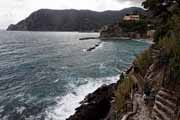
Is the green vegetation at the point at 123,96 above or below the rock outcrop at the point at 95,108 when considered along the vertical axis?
above

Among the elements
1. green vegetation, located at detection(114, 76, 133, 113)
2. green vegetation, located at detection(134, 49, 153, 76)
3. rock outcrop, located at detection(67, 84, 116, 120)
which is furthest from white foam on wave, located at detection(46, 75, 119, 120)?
green vegetation, located at detection(134, 49, 153, 76)

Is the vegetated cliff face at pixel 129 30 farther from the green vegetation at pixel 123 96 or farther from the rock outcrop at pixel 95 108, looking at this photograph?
the green vegetation at pixel 123 96

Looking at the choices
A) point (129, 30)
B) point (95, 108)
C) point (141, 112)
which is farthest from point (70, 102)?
point (129, 30)

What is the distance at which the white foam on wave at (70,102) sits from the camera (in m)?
22.2

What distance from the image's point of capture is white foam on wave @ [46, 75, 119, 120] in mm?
22219

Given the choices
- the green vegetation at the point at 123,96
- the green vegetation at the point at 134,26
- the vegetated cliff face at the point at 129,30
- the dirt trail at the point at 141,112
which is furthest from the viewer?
the green vegetation at the point at 134,26

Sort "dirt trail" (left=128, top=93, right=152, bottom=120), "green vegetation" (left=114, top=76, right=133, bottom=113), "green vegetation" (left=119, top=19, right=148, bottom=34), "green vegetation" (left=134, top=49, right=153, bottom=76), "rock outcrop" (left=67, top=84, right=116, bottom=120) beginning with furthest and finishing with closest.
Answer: "green vegetation" (left=119, top=19, right=148, bottom=34)
"rock outcrop" (left=67, top=84, right=116, bottom=120)
"green vegetation" (left=134, top=49, right=153, bottom=76)
"green vegetation" (left=114, top=76, right=133, bottom=113)
"dirt trail" (left=128, top=93, right=152, bottom=120)

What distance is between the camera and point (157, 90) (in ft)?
36.4

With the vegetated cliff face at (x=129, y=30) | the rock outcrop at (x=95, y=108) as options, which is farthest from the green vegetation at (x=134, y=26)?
the rock outcrop at (x=95, y=108)

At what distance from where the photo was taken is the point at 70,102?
2561cm

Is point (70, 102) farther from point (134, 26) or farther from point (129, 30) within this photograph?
point (129, 30)

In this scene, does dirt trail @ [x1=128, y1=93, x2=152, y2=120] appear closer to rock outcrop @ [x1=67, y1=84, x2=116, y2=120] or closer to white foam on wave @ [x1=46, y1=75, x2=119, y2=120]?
rock outcrop @ [x1=67, y1=84, x2=116, y2=120]

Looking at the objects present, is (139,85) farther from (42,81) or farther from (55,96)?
(42,81)

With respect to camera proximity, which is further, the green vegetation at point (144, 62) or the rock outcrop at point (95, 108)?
the rock outcrop at point (95, 108)
